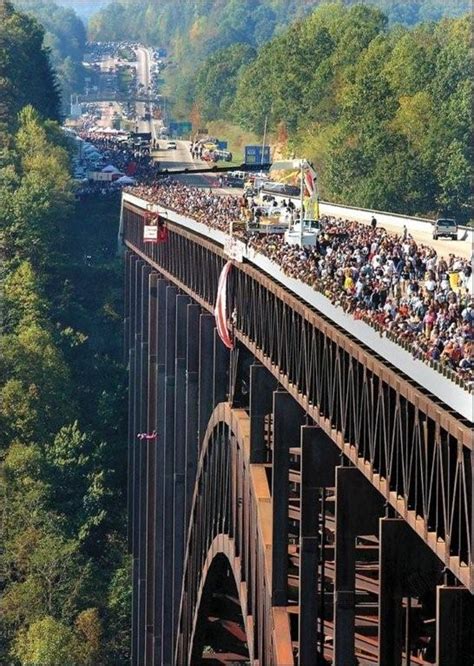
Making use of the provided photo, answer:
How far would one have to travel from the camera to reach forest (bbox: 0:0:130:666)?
90562 mm

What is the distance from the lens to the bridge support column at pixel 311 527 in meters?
41.0

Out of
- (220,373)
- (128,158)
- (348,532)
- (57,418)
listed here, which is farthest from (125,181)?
(348,532)

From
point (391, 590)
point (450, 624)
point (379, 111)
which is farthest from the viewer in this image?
point (379, 111)

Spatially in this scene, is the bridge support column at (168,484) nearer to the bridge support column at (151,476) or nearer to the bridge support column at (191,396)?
the bridge support column at (151,476)

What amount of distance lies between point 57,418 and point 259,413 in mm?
57964

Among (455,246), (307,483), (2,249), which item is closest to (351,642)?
(307,483)

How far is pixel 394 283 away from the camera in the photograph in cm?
4266

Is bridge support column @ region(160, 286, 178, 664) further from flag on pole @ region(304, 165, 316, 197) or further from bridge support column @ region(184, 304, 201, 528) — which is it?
flag on pole @ region(304, 165, 316, 197)

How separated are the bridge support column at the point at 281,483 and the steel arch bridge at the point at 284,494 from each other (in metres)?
0.04

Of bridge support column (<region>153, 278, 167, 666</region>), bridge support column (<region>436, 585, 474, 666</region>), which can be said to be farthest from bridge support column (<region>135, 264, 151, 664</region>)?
bridge support column (<region>436, 585, 474, 666</region>)

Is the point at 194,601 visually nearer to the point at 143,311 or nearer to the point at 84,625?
the point at 84,625

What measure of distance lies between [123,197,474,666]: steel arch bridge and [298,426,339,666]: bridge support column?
34mm

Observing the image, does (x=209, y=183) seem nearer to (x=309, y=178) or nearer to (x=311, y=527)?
(x=309, y=178)

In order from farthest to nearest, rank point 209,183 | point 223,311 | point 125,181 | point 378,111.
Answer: point 125,181, point 209,183, point 378,111, point 223,311
